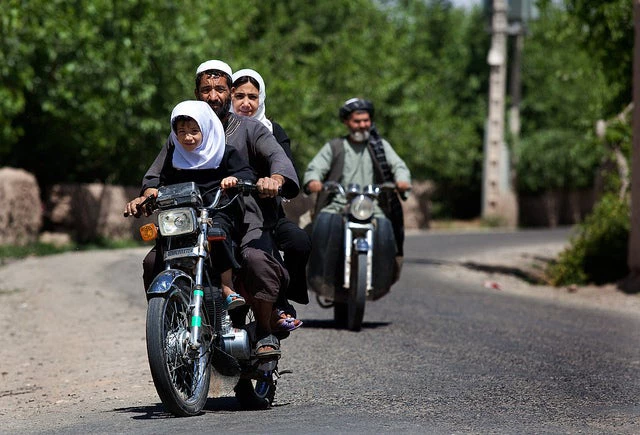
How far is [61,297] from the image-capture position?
49.6ft

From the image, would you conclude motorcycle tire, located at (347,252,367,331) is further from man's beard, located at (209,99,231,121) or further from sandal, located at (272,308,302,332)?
man's beard, located at (209,99,231,121)

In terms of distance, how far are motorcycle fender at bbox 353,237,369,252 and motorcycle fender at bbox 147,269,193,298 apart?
4.64 meters

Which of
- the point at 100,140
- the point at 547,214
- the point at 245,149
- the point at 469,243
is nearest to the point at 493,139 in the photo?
the point at 547,214

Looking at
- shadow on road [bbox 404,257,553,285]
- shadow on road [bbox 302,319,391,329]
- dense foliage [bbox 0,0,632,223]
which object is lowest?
shadow on road [bbox 404,257,553,285]

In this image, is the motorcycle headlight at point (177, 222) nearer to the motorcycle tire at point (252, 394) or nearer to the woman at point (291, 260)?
the woman at point (291, 260)

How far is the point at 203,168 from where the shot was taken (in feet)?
22.7

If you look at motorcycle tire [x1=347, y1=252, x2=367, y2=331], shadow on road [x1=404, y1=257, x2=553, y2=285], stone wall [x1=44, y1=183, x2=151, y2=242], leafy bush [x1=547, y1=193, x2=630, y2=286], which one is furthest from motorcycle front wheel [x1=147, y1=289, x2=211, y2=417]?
stone wall [x1=44, y1=183, x2=151, y2=242]

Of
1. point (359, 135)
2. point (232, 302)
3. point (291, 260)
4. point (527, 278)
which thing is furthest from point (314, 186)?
point (527, 278)

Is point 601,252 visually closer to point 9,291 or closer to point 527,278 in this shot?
point 527,278

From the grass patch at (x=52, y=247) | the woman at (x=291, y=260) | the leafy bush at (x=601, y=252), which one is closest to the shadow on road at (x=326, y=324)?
the woman at (x=291, y=260)

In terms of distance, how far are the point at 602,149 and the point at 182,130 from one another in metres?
14.2

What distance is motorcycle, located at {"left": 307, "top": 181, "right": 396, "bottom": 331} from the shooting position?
1113 centimetres

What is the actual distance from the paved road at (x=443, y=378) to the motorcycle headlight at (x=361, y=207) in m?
0.95

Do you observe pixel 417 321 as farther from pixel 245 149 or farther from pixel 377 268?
pixel 245 149
